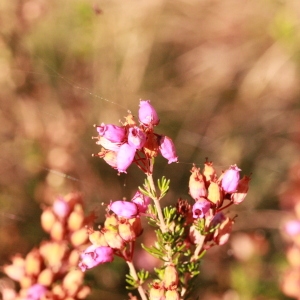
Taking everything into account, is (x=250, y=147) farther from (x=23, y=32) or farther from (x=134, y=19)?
(x=23, y=32)

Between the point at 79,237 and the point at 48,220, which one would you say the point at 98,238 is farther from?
the point at 48,220

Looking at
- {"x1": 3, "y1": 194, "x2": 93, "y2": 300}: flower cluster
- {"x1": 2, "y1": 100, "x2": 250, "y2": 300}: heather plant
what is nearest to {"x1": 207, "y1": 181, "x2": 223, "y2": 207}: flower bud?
{"x1": 2, "y1": 100, "x2": 250, "y2": 300}: heather plant

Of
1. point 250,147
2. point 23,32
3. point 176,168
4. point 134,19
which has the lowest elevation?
point 176,168

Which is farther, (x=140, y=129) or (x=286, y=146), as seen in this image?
(x=286, y=146)

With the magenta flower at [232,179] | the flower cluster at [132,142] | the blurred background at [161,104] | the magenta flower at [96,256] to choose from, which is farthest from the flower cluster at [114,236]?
the blurred background at [161,104]

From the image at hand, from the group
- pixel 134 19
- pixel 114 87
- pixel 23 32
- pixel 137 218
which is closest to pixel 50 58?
pixel 23 32

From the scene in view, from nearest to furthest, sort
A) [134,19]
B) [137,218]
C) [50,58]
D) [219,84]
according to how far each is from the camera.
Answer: [137,218]
[50,58]
[134,19]
[219,84]

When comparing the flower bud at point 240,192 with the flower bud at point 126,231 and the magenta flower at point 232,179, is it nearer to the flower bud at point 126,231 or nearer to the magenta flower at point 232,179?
the magenta flower at point 232,179
